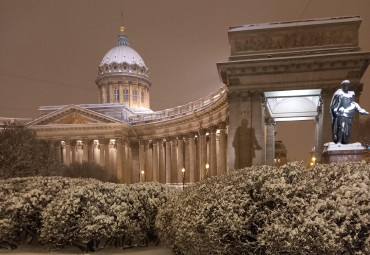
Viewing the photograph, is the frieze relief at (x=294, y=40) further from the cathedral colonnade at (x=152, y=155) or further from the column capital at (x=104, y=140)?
the column capital at (x=104, y=140)

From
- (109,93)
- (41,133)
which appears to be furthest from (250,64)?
Answer: (109,93)

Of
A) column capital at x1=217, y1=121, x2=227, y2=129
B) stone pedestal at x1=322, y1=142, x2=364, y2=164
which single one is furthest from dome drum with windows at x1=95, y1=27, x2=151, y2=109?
stone pedestal at x1=322, y1=142, x2=364, y2=164

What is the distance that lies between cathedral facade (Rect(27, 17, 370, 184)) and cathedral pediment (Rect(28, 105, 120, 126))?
19 cm

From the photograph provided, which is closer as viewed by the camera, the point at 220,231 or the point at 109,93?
the point at 220,231

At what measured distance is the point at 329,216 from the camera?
223 inches

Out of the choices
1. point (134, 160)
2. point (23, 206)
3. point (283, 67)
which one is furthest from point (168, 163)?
point (23, 206)

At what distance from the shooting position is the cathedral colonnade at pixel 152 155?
153ft

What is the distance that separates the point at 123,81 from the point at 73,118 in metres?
28.3

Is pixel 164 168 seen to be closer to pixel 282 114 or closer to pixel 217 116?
pixel 217 116

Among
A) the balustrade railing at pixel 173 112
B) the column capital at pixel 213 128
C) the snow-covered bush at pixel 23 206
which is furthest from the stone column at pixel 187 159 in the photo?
the snow-covered bush at pixel 23 206

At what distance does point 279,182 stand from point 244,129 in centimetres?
1969

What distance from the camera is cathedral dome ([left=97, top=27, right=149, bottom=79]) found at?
292 ft

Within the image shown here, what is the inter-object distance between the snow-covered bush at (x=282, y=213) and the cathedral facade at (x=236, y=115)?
1857 cm

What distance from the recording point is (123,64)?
90500mm
